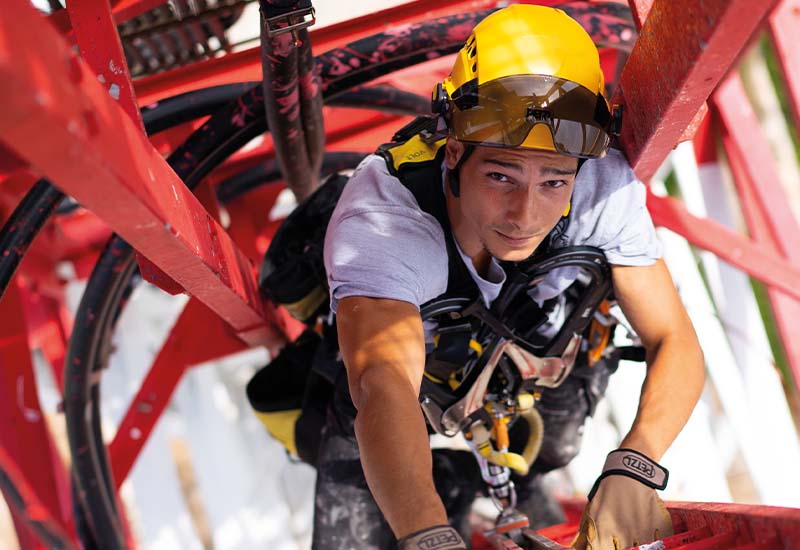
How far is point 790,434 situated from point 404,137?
89.9 inches

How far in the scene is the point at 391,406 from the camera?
61.9 inches

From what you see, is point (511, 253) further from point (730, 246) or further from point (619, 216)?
point (730, 246)

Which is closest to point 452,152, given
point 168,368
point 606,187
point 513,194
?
point 513,194

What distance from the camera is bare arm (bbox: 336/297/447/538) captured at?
1486 millimetres

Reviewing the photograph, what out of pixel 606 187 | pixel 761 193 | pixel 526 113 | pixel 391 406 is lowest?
pixel 761 193

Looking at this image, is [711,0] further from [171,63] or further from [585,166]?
[171,63]

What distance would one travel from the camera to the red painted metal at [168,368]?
2982 mm

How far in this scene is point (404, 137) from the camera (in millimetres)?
2033

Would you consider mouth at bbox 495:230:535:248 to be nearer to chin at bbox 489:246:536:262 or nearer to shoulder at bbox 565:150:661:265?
chin at bbox 489:246:536:262

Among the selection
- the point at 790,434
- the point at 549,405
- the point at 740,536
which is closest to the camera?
the point at 740,536

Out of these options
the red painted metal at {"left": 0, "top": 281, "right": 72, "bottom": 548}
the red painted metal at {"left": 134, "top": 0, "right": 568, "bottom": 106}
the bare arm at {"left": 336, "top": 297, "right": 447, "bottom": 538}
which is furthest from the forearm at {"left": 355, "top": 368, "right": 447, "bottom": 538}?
the red painted metal at {"left": 0, "top": 281, "right": 72, "bottom": 548}

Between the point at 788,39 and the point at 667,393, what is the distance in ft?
4.63

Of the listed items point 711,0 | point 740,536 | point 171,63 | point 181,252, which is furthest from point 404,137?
point 171,63

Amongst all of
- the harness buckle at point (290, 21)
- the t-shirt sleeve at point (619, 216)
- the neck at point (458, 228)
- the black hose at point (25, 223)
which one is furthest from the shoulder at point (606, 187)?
the black hose at point (25, 223)
